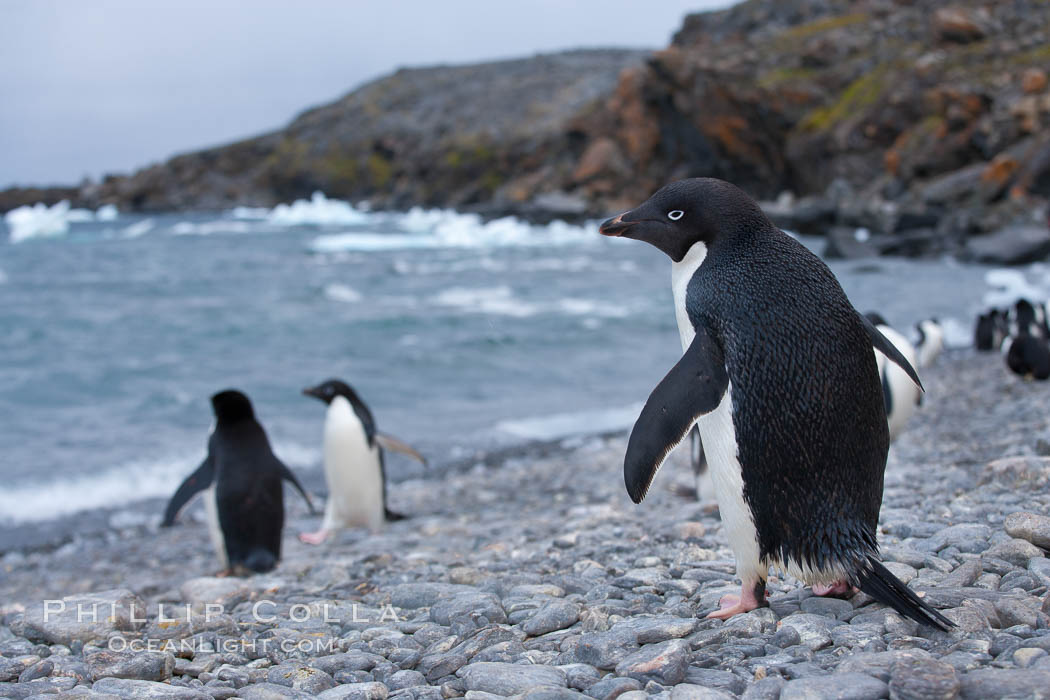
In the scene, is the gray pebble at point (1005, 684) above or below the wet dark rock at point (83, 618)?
above

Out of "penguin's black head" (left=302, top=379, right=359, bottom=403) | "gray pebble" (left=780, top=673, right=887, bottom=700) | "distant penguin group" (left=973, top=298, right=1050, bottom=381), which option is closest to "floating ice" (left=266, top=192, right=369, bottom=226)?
"distant penguin group" (left=973, top=298, right=1050, bottom=381)

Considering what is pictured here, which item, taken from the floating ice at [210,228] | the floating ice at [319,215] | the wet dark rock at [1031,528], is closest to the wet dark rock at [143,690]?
the wet dark rock at [1031,528]

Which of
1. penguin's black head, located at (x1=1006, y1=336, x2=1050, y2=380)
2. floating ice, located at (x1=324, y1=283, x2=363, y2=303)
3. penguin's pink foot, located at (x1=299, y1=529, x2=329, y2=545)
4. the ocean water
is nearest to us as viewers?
penguin's pink foot, located at (x1=299, y1=529, x2=329, y2=545)

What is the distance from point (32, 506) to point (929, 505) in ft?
24.5

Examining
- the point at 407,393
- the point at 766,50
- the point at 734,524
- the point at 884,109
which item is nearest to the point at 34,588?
the point at 734,524

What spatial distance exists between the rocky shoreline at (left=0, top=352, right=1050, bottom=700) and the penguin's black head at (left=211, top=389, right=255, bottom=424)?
952 mm

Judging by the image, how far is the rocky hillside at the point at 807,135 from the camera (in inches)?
1180

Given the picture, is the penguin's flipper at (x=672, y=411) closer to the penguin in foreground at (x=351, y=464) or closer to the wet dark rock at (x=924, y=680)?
the wet dark rock at (x=924, y=680)

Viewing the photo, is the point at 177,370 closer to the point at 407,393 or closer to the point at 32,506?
the point at 407,393

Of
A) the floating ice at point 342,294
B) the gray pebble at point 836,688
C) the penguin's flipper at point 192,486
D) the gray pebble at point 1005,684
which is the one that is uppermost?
the floating ice at point 342,294

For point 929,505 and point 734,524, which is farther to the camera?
point 929,505

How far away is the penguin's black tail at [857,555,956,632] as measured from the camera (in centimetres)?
229

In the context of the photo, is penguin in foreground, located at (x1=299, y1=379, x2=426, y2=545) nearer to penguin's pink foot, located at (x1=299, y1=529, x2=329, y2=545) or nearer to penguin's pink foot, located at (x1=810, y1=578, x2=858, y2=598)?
penguin's pink foot, located at (x1=299, y1=529, x2=329, y2=545)

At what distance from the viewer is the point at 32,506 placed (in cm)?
825
